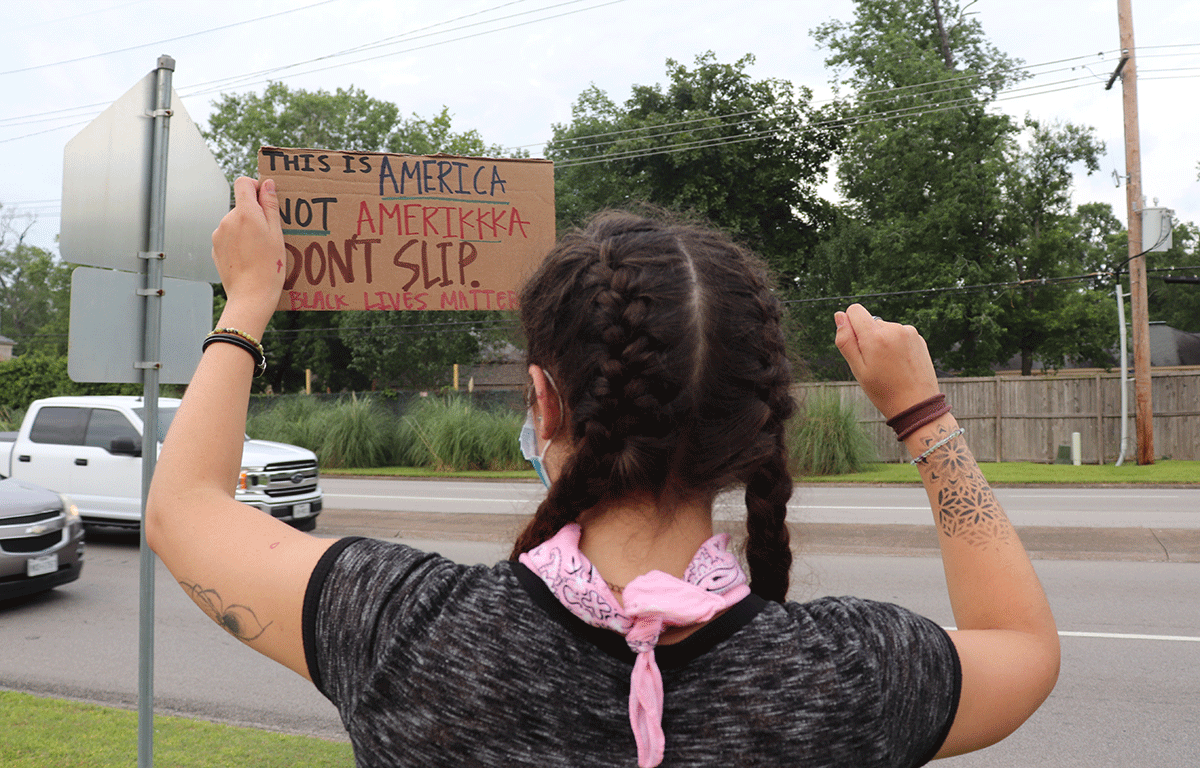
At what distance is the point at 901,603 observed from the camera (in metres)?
7.25

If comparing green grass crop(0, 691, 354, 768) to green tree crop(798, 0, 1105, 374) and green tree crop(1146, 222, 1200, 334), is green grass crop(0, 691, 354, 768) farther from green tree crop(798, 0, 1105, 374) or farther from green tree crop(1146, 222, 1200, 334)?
green tree crop(1146, 222, 1200, 334)

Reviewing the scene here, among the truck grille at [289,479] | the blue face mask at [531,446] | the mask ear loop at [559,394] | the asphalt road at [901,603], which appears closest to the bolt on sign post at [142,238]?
the asphalt road at [901,603]

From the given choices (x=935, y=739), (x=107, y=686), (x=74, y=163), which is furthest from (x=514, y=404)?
(x=107, y=686)

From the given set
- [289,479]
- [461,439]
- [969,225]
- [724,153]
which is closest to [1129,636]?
[289,479]

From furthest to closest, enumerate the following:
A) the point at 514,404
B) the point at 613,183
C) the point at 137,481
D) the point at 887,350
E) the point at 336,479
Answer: the point at 613,183
the point at 336,479
the point at 137,481
the point at 514,404
the point at 887,350

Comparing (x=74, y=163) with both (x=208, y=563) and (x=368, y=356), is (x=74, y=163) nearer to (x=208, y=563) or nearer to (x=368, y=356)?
(x=208, y=563)

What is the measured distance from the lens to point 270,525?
3.48ft

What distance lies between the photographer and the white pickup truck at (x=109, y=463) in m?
11.0

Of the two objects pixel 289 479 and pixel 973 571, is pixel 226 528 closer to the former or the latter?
pixel 973 571

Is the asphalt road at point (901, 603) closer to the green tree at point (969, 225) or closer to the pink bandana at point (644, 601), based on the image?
the pink bandana at point (644, 601)

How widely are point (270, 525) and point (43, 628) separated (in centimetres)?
777

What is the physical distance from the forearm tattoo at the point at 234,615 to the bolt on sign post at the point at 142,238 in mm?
2261

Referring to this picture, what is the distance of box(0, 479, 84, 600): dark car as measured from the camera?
7.60 metres

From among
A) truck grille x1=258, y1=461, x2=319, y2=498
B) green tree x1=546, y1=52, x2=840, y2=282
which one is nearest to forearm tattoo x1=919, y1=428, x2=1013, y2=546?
truck grille x1=258, y1=461, x2=319, y2=498
